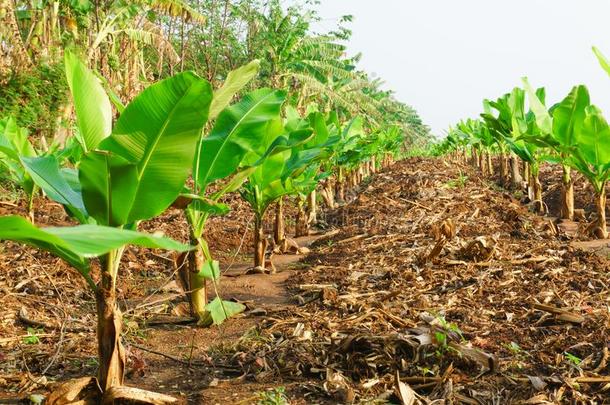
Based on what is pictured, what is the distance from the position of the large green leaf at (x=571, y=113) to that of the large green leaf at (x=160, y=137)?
4945 millimetres

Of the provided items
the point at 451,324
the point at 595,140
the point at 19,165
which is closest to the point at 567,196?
the point at 595,140

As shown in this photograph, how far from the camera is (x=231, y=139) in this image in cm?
364

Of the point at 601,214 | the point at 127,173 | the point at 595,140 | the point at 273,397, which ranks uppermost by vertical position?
the point at 595,140

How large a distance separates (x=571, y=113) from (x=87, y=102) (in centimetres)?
531

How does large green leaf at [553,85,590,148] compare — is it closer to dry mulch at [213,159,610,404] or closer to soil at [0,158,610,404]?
soil at [0,158,610,404]

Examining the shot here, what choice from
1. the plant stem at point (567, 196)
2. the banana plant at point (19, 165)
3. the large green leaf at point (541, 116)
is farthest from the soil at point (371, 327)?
the large green leaf at point (541, 116)

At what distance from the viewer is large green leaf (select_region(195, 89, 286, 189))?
3578mm

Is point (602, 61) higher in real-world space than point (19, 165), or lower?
higher

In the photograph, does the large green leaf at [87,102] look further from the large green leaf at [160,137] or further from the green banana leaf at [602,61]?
the green banana leaf at [602,61]

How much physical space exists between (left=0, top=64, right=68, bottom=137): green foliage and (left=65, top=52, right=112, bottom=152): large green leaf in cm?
1125

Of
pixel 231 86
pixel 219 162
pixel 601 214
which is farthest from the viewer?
pixel 601 214

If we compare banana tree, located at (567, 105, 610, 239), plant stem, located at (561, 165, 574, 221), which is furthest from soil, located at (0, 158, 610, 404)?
plant stem, located at (561, 165, 574, 221)

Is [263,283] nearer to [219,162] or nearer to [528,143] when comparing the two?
[219,162]

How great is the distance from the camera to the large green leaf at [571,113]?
6160 millimetres
